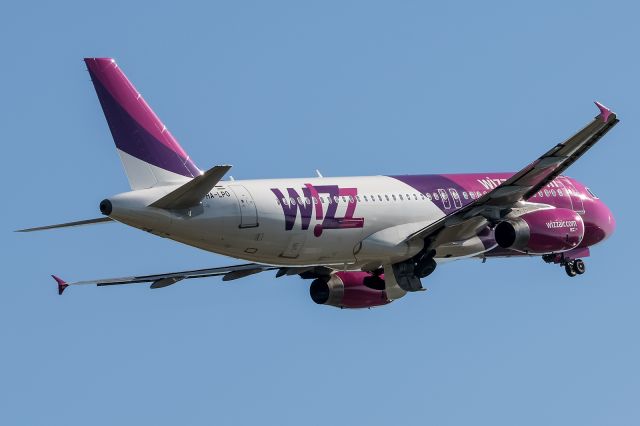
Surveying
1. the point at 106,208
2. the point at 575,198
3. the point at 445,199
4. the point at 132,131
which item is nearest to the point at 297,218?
the point at 132,131

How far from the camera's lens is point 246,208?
209 ft

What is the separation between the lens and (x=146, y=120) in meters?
63.2

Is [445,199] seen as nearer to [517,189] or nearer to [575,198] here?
[517,189]

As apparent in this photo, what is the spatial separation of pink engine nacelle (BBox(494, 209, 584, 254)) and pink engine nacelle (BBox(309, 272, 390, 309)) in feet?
25.5

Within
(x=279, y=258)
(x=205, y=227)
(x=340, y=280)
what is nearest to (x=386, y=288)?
(x=340, y=280)

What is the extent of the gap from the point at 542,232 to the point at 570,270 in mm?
6360

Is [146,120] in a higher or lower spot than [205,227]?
higher

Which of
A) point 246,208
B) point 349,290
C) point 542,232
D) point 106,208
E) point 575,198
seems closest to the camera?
point 106,208

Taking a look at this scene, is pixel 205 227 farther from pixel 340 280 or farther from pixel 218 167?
pixel 340 280

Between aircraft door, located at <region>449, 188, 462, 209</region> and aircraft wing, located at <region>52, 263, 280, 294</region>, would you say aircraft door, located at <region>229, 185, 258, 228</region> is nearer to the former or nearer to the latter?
aircraft wing, located at <region>52, 263, 280, 294</region>

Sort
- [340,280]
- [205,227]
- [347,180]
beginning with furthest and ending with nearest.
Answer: [340,280]
[347,180]
[205,227]

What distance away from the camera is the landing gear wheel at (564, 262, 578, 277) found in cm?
7338

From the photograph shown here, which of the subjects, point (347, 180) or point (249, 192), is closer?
point (249, 192)

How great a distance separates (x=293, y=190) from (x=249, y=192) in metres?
2.21
